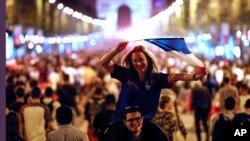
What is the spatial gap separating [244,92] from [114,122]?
5.09 metres

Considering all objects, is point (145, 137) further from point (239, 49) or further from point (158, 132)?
point (239, 49)

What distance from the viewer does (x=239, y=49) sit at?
3681cm

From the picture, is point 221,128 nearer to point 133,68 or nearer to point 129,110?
point 133,68

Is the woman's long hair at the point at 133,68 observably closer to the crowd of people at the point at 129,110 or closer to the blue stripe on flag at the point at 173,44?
the crowd of people at the point at 129,110

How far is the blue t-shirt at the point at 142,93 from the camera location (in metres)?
11.4

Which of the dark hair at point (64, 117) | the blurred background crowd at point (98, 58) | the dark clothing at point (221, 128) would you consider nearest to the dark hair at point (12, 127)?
the blurred background crowd at point (98, 58)

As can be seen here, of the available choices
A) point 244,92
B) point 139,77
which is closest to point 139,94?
point 139,77

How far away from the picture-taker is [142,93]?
11.5 meters

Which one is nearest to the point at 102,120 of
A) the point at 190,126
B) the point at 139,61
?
the point at 139,61

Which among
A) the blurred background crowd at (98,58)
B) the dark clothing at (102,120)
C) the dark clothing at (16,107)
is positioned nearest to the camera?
the dark clothing at (102,120)

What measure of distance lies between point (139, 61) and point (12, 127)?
8.00ft

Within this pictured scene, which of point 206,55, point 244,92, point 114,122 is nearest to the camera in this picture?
point 114,122

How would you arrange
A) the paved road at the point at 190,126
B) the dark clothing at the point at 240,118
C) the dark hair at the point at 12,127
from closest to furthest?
the dark clothing at the point at 240,118 → the dark hair at the point at 12,127 → the paved road at the point at 190,126

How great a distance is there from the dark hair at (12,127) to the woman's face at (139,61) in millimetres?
2324
